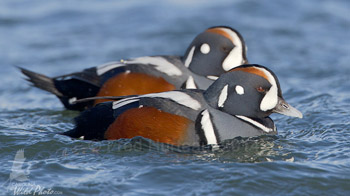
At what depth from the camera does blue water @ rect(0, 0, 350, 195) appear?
246 inches

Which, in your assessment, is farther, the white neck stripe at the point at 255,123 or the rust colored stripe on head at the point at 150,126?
the white neck stripe at the point at 255,123

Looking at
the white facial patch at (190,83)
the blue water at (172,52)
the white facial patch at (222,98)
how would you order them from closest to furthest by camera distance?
1. the blue water at (172,52)
2. the white facial patch at (222,98)
3. the white facial patch at (190,83)

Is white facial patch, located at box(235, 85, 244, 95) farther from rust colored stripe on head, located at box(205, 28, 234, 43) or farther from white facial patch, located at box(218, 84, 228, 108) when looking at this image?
rust colored stripe on head, located at box(205, 28, 234, 43)

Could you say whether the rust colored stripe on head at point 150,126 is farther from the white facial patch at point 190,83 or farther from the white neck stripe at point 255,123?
the white facial patch at point 190,83

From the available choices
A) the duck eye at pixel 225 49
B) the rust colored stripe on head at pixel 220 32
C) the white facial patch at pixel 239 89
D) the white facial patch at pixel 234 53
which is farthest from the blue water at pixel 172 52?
the rust colored stripe on head at pixel 220 32

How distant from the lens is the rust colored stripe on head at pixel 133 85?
30.1 feet

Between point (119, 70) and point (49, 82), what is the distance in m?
1.41

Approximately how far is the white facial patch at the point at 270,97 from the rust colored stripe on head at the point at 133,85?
2.17m

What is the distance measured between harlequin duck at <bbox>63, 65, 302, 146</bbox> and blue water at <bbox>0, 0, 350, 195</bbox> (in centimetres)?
16

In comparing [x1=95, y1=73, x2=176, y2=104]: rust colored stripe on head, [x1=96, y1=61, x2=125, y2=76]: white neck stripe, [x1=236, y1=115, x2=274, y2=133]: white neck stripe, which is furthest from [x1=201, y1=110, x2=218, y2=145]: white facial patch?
[x1=96, y1=61, x2=125, y2=76]: white neck stripe

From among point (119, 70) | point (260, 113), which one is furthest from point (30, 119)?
point (260, 113)

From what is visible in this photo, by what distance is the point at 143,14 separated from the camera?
17328 millimetres

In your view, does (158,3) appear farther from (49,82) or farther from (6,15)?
(49,82)

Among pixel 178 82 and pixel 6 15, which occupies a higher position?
pixel 6 15
